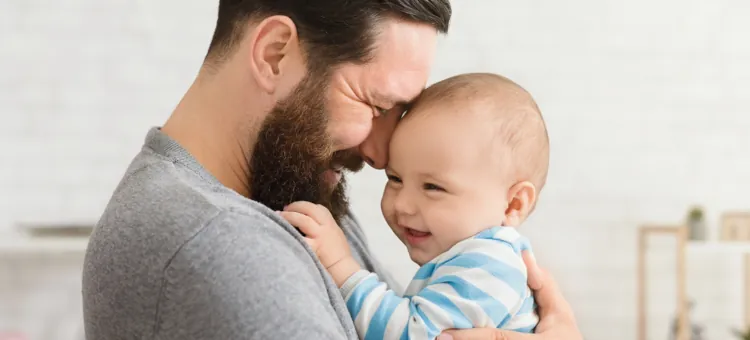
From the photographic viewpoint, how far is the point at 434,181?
1.47m

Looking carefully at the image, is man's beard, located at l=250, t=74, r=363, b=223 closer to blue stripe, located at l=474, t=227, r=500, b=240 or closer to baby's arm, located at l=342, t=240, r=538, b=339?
baby's arm, located at l=342, t=240, r=538, b=339

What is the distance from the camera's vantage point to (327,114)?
1.35 m

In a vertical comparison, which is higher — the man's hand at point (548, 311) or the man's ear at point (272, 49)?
the man's ear at point (272, 49)

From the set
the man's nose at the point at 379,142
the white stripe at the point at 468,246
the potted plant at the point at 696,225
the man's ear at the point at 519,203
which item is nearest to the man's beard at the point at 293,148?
the man's nose at the point at 379,142

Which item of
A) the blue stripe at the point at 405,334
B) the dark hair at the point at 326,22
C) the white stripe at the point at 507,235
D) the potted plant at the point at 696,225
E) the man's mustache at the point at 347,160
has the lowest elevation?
the potted plant at the point at 696,225

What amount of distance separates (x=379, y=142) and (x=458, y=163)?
143 mm

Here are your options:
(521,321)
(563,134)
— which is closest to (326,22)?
(521,321)

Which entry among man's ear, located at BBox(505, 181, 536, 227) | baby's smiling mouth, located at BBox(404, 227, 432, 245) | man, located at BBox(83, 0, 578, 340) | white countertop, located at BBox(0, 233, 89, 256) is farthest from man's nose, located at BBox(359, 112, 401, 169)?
white countertop, located at BBox(0, 233, 89, 256)

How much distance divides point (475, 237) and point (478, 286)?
0.13m

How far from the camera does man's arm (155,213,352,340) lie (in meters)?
0.98

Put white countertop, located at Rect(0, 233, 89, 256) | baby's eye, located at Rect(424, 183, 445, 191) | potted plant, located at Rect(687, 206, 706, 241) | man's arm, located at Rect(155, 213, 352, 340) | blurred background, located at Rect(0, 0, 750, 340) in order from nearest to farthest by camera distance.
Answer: man's arm, located at Rect(155, 213, 352, 340) → baby's eye, located at Rect(424, 183, 445, 191) → white countertop, located at Rect(0, 233, 89, 256) → blurred background, located at Rect(0, 0, 750, 340) → potted plant, located at Rect(687, 206, 706, 241)

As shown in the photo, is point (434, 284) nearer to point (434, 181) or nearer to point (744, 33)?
point (434, 181)

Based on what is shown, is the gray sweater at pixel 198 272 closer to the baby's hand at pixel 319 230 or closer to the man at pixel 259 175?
the man at pixel 259 175

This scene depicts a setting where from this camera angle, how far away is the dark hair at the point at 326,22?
133 cm
